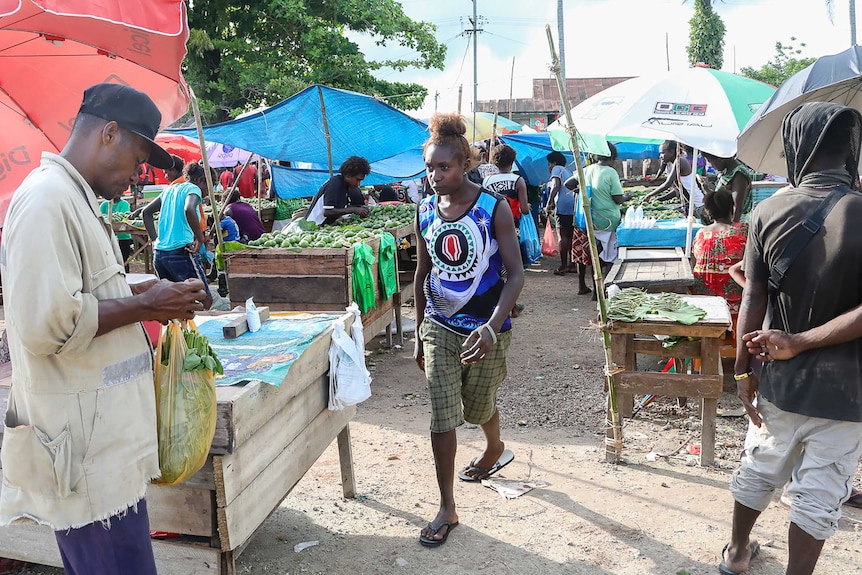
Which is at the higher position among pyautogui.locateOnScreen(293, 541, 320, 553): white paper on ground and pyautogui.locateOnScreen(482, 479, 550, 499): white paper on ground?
pyautogui.locateOnScreen(482, 479, 550, 499): white paper on ground

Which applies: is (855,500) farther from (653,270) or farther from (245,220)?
(245,220)

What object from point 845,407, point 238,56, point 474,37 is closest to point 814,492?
point 845,407

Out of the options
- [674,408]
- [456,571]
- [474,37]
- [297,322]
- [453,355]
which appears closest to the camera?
[456,571]

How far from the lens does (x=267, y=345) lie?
3459 millimetres

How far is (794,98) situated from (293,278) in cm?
412

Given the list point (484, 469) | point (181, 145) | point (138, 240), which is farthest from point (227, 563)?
point (181, 145)

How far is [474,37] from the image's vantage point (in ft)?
105

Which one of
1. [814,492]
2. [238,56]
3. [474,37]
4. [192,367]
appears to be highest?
[474,37]

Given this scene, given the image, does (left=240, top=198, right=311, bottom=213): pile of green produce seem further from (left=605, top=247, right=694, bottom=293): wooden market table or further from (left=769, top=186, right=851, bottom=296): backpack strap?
(left=769, top=186, right=851, bottom=296): backpack strap

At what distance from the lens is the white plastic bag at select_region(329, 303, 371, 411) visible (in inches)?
141

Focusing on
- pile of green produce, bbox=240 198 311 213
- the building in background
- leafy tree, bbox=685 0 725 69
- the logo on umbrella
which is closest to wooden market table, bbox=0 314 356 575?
the logo on umbrella

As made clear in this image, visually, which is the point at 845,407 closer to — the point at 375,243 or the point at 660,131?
the point at 660,131

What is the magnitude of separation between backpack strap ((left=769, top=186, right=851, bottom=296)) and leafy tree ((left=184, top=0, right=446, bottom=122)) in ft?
53.0

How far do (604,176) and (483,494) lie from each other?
20.7 feet
